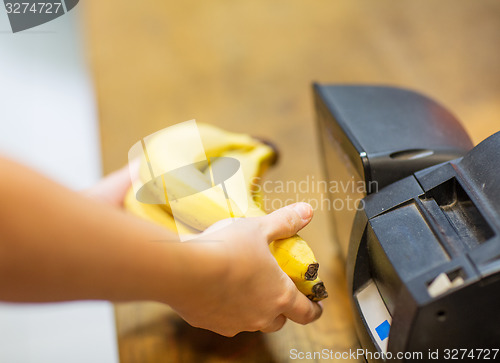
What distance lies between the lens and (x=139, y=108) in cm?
124

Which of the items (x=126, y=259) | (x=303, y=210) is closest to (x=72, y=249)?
(x=126, y=259)

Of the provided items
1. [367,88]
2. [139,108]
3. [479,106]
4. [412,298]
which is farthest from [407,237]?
[139,108]

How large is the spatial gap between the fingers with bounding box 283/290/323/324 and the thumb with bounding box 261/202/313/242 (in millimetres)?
82

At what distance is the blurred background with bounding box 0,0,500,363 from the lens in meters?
1.11

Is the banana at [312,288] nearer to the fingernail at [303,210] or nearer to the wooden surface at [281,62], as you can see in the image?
the fingernail at [303,210]

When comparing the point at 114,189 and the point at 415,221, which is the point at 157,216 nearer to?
the point at 114,189

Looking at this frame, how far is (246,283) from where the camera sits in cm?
56

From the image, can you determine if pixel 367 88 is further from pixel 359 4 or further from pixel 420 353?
pixel 359 4

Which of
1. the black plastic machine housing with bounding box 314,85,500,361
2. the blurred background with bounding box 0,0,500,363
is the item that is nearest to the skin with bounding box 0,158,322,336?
the black plastic machine housing with bounding box 314,85,500,361

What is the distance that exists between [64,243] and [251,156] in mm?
511

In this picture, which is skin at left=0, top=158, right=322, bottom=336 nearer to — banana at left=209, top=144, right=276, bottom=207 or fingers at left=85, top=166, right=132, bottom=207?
banana at left=209, top=144, right=276, bottom=207

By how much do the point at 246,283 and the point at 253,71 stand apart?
0.83 m

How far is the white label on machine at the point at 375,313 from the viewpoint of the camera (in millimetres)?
628

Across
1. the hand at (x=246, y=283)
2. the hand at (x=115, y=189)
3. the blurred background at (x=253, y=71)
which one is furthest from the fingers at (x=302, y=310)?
the hand at (x=115, y=189)
